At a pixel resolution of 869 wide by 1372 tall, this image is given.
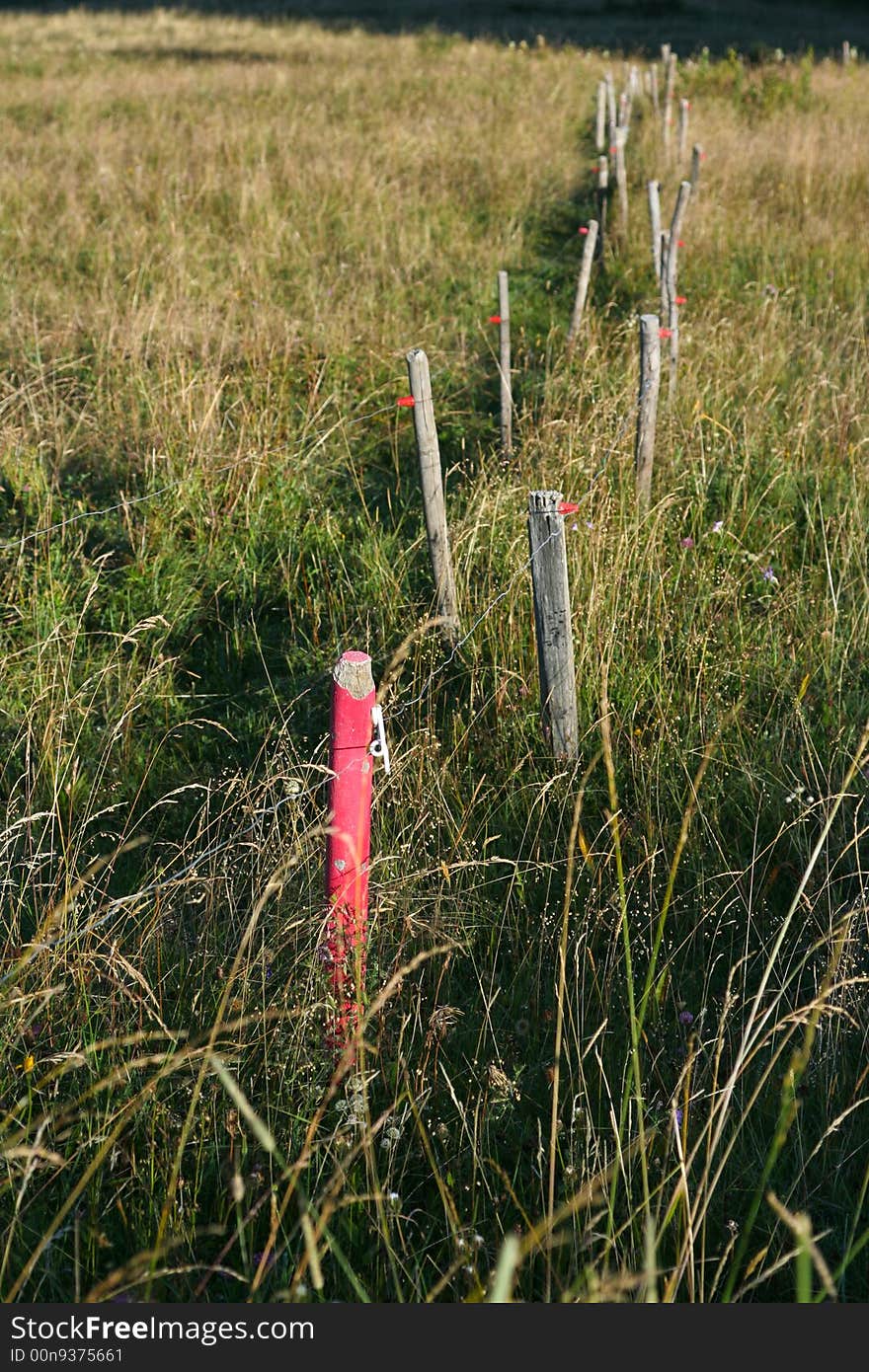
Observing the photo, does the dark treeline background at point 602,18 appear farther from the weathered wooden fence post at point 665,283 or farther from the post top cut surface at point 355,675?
the post top cut surface at point 355,675

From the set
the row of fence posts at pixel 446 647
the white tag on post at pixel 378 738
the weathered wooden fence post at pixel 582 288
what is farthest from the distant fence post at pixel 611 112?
the white tag on post at pixel 378 738

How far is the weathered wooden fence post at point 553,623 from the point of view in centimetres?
301

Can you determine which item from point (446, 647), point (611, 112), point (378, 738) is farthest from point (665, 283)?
point (611, 112)

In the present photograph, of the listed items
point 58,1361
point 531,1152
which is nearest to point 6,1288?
point 58,1361

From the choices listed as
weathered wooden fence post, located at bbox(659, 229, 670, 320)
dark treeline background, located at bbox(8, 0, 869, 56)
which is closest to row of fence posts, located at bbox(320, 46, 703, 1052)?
weathered wooden fence post, located at bbox(659, 229, 670, 320)

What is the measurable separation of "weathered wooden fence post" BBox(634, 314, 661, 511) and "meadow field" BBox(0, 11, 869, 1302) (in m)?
0.10

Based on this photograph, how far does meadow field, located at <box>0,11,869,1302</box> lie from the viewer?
80.7 inches

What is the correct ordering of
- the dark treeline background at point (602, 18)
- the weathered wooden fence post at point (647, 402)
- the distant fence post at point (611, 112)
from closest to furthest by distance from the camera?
1. the weathered wooden fence post at point (647, 402)
2. the distant fence post at point (611, 112)
3. the dark treeline background at point (602, 18)

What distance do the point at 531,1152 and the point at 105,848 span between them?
5.37 feet

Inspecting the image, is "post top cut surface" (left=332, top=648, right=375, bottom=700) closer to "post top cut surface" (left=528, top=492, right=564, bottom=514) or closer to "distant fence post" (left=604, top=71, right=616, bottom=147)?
"post top cut surface" (left=528, top=492, right=564, bottom=514)

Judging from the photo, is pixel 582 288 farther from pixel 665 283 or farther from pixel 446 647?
pixel 446 647

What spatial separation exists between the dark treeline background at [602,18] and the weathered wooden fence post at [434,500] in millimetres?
25521

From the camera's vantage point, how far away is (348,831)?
2346mm

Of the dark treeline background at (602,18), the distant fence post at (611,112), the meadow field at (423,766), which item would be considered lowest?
the meadow field at (423,766)
